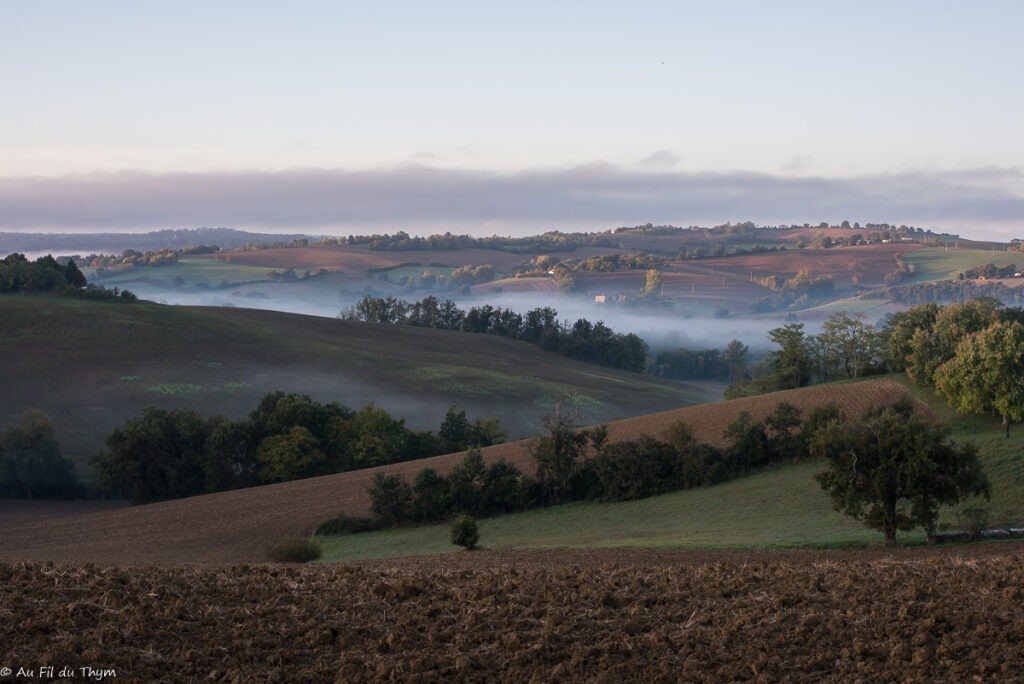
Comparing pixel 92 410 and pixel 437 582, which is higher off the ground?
pixel 437 582

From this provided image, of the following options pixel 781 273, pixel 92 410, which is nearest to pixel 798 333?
pixel 92 410

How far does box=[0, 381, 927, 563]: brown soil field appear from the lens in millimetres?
43062

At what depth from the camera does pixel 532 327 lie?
13738 cm

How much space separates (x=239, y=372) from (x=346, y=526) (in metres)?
50.7

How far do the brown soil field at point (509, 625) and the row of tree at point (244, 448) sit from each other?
44.1 m

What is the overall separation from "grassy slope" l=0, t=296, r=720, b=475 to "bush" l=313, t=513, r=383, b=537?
32.0m

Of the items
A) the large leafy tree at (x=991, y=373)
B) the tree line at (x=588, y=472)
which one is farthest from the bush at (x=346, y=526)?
the large leafy tree at (x=991, y=373)

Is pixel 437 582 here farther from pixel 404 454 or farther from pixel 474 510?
pixel 404 454

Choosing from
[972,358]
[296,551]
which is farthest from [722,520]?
[972,358]

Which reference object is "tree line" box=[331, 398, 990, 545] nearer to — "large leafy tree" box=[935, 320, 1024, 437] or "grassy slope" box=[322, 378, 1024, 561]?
"grassy slope" box=[322, 378, 1024, 561]

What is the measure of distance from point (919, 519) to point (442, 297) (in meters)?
166

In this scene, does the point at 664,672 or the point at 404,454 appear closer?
the point at 664,672

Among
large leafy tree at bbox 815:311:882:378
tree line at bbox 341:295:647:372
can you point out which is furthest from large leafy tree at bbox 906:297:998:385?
tree line at bbox 341:295:647:372

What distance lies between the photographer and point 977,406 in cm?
5050
